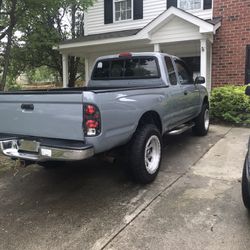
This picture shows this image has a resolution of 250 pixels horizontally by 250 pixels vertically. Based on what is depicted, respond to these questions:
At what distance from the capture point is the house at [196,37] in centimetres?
1024

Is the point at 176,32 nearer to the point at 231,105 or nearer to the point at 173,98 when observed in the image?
the point at 231,105

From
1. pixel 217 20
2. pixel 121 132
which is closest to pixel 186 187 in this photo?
pixel 121 132

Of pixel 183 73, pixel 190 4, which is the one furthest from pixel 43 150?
pixel 190 4

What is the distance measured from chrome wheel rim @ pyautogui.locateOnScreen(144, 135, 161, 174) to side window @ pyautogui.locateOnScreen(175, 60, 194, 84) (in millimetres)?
1778

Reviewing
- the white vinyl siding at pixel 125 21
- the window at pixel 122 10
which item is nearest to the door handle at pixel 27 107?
the white vinyl siding at pixel 125 21

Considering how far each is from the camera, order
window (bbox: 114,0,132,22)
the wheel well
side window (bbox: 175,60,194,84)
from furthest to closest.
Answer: window (bbox: 114,0,132,22) < side window (bbox: 175,60,194,84) < the wheel well

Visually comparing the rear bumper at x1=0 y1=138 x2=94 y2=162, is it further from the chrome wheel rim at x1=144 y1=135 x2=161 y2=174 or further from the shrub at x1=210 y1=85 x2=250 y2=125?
the shrub at x1=210 y1=85 x2=250 y2=125

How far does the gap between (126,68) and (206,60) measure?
5.59m

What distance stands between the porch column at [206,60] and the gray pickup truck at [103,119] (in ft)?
15.9

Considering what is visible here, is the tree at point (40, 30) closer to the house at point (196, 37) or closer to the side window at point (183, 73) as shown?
the house at point (196, 37)

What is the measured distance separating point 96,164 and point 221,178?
211cm

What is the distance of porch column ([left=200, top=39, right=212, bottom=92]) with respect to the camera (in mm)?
9945

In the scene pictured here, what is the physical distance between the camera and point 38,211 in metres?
3.62

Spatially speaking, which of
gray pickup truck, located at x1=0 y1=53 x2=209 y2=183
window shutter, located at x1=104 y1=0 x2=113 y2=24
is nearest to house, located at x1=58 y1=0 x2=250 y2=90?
window shutter, located at x1=104 y1=0 x2=113 y2=24
